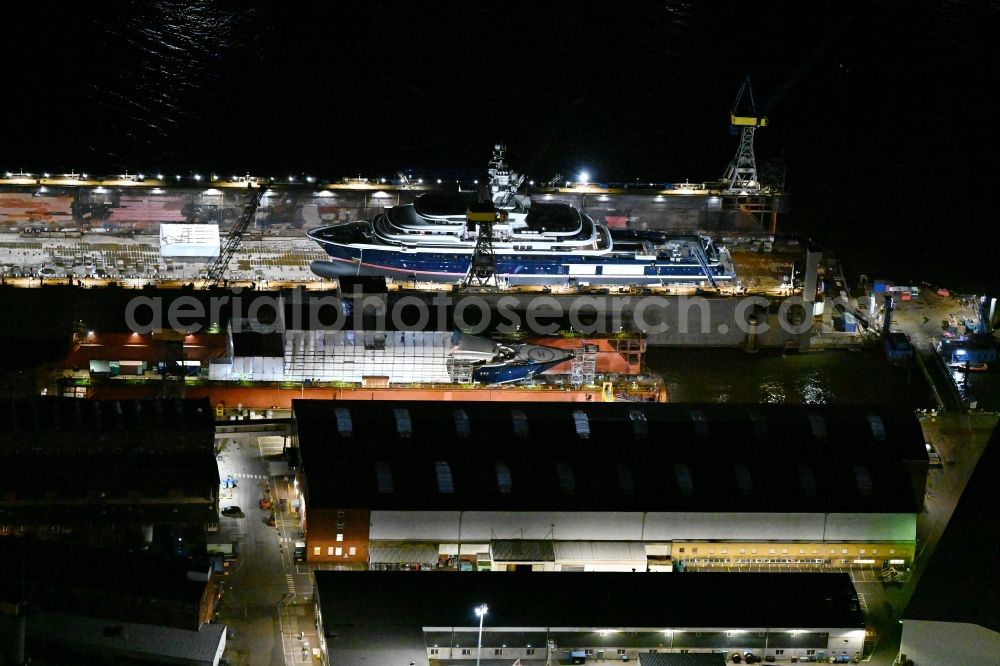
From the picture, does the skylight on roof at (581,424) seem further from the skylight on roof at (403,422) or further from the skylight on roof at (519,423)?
the skylight on roof at (403,422)

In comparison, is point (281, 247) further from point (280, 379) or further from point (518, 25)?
point (518, 25)

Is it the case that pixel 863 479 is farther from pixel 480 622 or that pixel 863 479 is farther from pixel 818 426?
pixel 480 622

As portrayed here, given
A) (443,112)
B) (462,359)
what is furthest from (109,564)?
(443,112)

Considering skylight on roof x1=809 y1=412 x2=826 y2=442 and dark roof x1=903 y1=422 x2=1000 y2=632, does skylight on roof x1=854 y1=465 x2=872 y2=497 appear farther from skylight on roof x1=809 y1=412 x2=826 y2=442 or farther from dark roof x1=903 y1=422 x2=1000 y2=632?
dark roof x1=903 y1=422 x2=1000 y2=632

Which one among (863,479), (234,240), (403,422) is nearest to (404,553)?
(403,422)

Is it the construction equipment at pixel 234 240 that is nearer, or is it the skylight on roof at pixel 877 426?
the skylight on roof at pixel 877 426

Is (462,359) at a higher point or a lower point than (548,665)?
higher

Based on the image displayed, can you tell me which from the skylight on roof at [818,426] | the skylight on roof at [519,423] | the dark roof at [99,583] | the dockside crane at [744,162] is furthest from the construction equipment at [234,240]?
the skylight on roof at [818,426]

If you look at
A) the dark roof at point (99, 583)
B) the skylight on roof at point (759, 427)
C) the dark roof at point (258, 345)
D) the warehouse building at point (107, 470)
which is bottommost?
the dark roof at point (99, 583)
